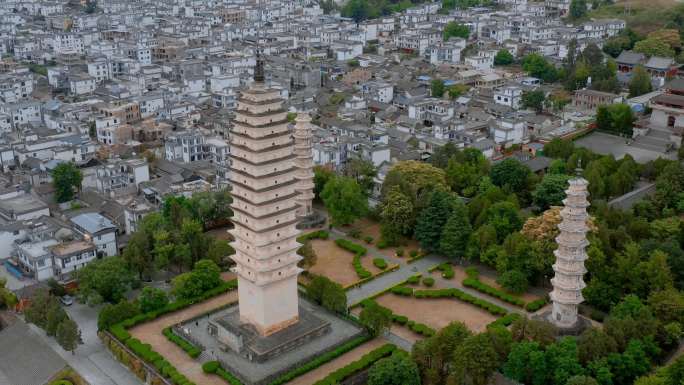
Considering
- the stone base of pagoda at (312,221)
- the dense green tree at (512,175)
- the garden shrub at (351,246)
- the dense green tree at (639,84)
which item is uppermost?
the dense green tree at (639,84)

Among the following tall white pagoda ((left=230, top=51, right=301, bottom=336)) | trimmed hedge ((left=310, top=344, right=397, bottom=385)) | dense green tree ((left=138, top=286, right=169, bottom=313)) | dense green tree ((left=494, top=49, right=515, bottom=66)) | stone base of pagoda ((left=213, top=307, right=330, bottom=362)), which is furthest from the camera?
dense green tree ((left=494, top=49, right=515, bottom=66))

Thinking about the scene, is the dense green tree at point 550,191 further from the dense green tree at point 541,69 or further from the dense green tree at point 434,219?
the dense green tree at point 541,69

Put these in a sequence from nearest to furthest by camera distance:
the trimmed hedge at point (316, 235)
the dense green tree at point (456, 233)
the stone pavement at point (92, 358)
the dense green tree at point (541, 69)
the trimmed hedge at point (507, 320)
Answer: the stone pavement at point (92, 358) < the trimmed hedge at point (507, 320) < the dense green tree at point (456, 233) < the trimmed hedge at point (316, 235) < the dense green tree at point (541, 69)

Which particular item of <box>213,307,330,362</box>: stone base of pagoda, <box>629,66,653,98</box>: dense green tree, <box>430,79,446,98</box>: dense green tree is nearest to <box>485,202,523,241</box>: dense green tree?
<box>213,307,330,362</box>: stone base of pagoda

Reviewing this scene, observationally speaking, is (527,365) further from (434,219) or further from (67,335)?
(67,335)

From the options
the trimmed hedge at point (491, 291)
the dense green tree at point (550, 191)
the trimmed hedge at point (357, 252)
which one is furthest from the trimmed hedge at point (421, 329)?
the dense green tree at point (550, 191)

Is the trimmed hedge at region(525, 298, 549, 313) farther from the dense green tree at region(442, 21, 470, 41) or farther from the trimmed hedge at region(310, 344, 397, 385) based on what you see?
the dense green tree at region(442, 21, 470, 41)

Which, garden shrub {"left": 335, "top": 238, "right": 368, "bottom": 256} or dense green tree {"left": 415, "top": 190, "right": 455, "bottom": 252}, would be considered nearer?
dense green tree {"left": 415, "top": 190, "right": 455, "bottom": 252}
